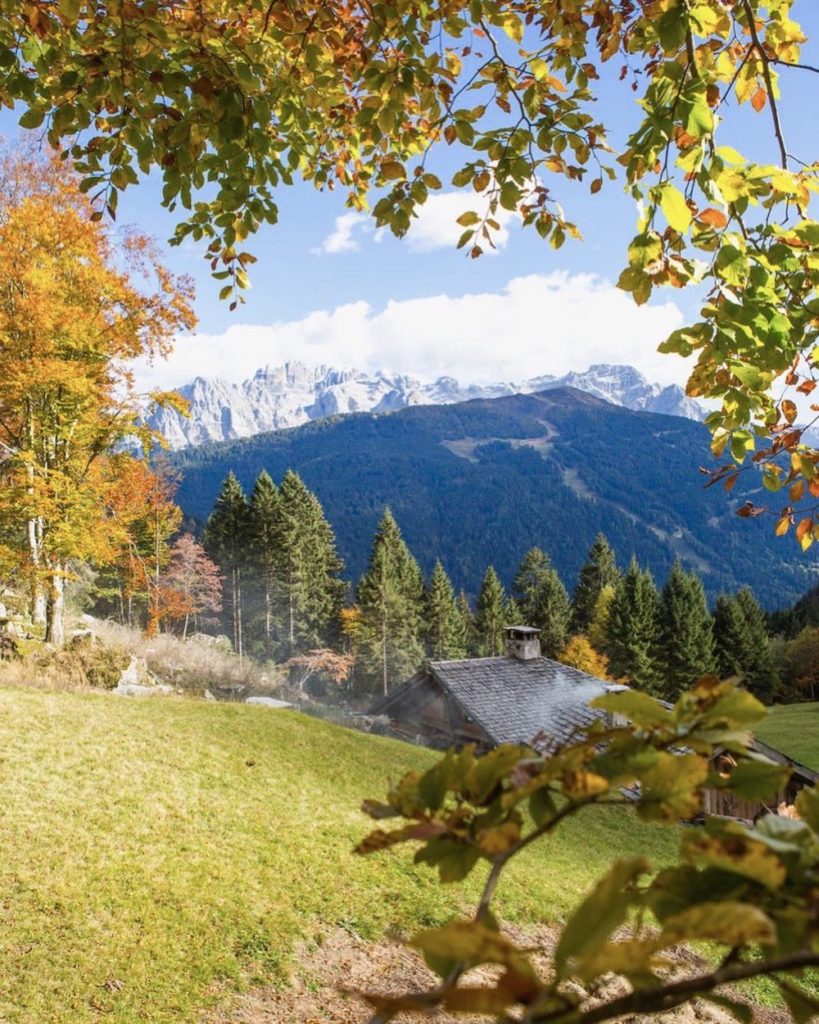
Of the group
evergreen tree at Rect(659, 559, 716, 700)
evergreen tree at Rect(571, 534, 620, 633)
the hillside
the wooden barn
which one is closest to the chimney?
the wooden barn

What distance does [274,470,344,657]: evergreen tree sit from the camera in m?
43.0

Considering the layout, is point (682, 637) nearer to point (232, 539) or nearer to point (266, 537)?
point (266, 537)

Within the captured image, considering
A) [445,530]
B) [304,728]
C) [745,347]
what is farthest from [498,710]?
[445,530]

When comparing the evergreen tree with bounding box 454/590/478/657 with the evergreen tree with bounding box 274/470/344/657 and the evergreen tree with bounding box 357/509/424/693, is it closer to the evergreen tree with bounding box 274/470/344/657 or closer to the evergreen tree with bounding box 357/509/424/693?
the evergreen tree with bounding box 357/509/424/693

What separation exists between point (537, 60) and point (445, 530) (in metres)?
156

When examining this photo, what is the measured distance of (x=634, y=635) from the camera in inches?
1577

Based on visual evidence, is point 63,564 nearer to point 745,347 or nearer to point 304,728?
point 304,728

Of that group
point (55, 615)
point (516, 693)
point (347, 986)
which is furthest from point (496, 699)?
point (347, 986)

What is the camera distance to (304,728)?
11031 mm

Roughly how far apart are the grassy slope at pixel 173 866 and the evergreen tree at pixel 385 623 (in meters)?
32.1

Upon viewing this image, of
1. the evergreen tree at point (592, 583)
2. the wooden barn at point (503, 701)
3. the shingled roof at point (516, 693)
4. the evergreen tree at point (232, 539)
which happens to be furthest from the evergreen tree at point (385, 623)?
the shingled roof at point (516, 693)

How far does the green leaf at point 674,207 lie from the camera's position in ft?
5.61

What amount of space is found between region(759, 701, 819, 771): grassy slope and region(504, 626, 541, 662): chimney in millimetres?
8013

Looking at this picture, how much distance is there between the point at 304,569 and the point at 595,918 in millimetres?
44189
